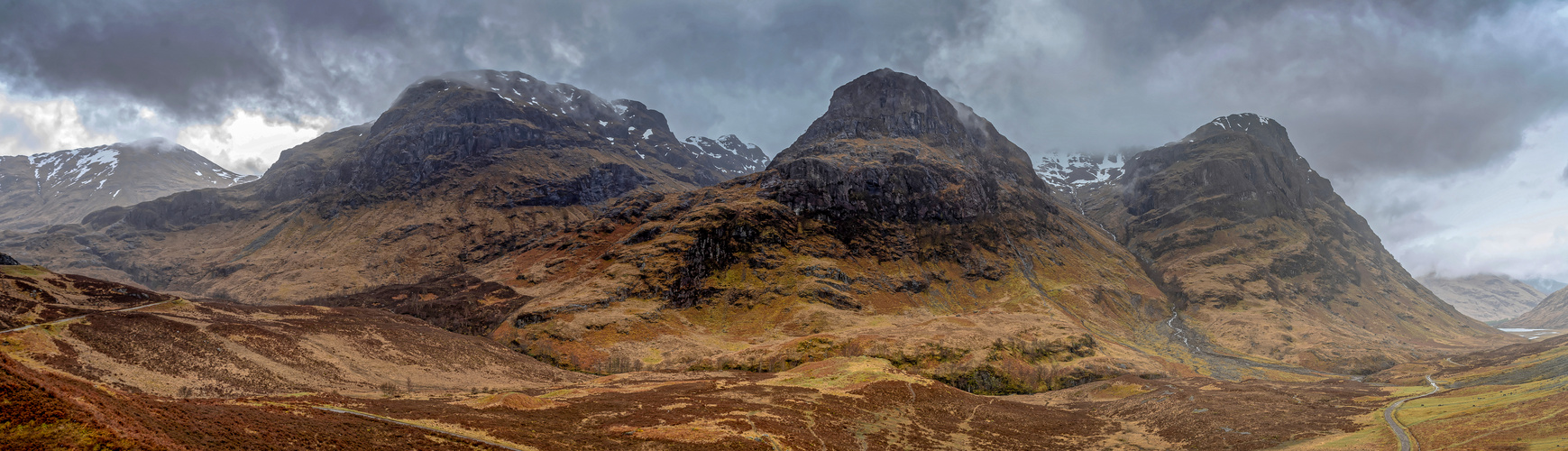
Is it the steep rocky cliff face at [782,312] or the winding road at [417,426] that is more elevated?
the steep rocky cliff face at [782,312]

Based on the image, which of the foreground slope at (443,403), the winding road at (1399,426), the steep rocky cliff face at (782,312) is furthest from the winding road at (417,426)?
the steep rocky cliff face at (782,312)

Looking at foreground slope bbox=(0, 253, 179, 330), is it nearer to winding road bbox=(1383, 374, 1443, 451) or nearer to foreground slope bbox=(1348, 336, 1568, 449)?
winding road bbox=(1383, 374, 1443, 451)

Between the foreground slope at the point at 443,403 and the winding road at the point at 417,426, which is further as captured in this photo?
the winding road at the point at 417,426

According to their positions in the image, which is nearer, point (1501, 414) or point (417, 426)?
point (417, 426)

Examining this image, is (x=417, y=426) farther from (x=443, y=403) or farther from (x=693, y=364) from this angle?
(x=693, y=364)

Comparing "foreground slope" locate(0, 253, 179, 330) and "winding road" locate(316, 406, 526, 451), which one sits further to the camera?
"foreground slope" locate(0, 253, 179, 330)

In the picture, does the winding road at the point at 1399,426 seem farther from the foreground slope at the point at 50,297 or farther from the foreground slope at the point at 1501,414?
the foreground slope at the point at 50,297

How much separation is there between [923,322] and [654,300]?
70.2 metres

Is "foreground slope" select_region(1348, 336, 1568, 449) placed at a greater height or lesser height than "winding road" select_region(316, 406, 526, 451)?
greater

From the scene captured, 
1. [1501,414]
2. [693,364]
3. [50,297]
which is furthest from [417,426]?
[693,364]

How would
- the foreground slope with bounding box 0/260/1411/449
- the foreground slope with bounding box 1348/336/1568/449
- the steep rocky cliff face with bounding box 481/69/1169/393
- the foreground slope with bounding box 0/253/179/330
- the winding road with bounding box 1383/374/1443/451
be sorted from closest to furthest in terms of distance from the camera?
the foreground slope with bounding box 0/260/1411/449 → the foreground slope with bounding box 1348/336/1568/449 → the winding road with bounding box 1383/374/1443/451 → the foreground slope with bounding box 0/253/179/330 → the steep rocky cliff face with bounding box 481/69/1169/393

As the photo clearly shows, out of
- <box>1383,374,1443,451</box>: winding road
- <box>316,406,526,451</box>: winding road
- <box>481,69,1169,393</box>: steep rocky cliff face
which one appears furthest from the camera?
<box>481,69,1169,393</box>: steep rocky cliff face

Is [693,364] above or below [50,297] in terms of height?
below

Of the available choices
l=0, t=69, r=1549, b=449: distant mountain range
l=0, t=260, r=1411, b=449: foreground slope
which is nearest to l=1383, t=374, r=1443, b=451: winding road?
l=0, t=69, r=1549, b=449: distant mountain range
